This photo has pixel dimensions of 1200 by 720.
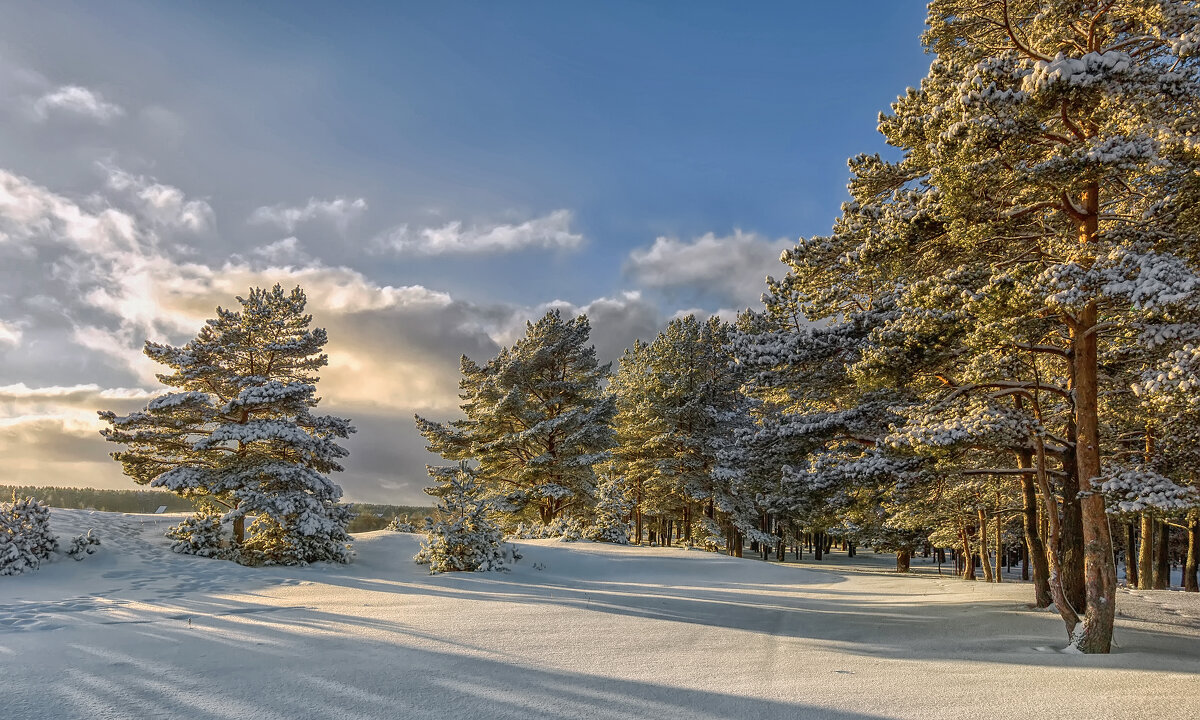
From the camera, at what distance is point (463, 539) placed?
15.2m

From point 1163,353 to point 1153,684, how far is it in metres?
4.62

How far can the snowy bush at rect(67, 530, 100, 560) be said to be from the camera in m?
14.1

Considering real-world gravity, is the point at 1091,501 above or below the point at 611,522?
above

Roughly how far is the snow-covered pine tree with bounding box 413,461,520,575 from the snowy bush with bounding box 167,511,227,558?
5.13m

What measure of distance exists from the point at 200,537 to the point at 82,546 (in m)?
2.37

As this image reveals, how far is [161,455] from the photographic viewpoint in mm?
17109

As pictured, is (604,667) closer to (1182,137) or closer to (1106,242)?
(1106,242)

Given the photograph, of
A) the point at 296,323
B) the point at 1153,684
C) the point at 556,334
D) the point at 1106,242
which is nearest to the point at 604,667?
the point at 1153,684

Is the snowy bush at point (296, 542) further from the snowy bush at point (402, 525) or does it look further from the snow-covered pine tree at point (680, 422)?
the snow-covered pine tree at point (680, 422)

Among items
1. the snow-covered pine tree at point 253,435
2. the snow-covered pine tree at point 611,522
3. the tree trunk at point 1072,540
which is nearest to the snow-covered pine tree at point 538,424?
the snow-covered pine tree at point 611,522

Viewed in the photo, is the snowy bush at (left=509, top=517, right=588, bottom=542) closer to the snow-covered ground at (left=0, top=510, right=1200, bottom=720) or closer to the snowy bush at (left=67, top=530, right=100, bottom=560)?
the snow-covered ground at (left=0, top=510, right=1200, bottom=720)

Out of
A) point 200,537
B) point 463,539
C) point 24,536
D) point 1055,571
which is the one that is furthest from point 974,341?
point 24,536

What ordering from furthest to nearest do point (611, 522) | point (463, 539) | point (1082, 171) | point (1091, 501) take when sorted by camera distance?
point (611, 522) → point (463, 539) → point (1091, 501) → point (1082, 171)

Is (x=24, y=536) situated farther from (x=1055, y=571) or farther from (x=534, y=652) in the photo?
(x=1055, y=571)
